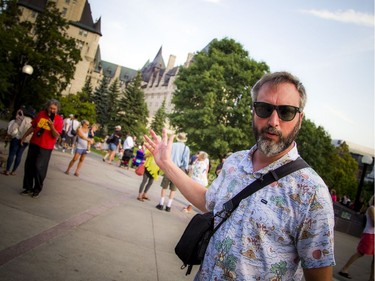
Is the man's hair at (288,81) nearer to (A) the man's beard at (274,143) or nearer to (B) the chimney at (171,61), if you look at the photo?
(A) the man's beard at (274,143)

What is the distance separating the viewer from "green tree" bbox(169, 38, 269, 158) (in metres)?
29.1

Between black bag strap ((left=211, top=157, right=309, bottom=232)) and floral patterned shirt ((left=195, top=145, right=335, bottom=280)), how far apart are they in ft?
0.11

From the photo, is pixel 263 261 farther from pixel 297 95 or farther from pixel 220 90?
pixel 220 90

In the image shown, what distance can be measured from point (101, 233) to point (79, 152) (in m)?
5.57

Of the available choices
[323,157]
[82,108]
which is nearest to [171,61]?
[82,108]

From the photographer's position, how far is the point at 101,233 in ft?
16.4

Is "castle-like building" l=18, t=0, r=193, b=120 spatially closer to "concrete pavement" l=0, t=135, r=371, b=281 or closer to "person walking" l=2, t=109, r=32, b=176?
"person walking" l=2, t=109, r=32, b=176

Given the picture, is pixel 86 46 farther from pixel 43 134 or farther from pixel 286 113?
pixel 286 113

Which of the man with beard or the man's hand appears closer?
the man with beard

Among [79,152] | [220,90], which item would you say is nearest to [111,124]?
[220,90]

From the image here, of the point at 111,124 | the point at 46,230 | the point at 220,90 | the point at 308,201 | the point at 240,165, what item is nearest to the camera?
the point at 308,201

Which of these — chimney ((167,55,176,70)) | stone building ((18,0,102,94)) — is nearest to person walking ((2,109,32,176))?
stone building ((18,0,102,94))

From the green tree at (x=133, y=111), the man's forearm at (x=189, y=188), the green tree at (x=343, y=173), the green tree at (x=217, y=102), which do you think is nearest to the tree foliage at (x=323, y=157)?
the green tree at (x=343, y=173)

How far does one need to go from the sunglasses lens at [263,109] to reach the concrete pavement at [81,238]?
2.80 m
